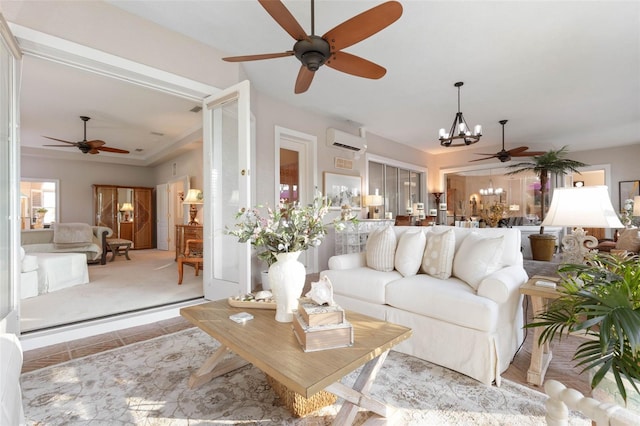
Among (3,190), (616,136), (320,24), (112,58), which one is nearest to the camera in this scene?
(3,190)

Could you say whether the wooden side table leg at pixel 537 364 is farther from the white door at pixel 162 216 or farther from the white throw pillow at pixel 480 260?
the white door at pixel 162 216

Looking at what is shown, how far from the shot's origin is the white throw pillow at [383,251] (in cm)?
277

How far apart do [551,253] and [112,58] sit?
7521 mm

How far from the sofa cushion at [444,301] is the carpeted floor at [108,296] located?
245 cm

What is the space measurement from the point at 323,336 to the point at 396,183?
6.65 meters

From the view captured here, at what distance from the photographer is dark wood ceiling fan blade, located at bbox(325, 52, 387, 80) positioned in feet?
7.20

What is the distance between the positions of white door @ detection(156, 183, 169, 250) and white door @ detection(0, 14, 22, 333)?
6835 mm

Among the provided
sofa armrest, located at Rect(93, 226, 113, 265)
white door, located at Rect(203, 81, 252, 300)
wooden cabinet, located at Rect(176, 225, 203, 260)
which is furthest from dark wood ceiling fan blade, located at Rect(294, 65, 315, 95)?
sofa armrest, located at Rect(93, 226, 113, 265)

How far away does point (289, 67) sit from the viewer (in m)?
3.71

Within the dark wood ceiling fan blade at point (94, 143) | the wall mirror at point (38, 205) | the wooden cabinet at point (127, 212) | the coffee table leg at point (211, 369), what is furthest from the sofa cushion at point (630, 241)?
the wall mirror at point (38, 205)

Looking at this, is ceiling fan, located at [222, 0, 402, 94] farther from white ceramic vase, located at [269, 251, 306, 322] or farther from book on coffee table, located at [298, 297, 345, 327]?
book on coffee table, located at [298, 297, 345, 327]

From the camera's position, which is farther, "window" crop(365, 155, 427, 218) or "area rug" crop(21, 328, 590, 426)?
"window" crop(365, 155, 427, 218)

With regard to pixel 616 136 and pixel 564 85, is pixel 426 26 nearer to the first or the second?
pixel 564 85

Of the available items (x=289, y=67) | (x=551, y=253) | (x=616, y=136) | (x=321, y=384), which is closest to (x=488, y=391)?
(x=321, y=384)
